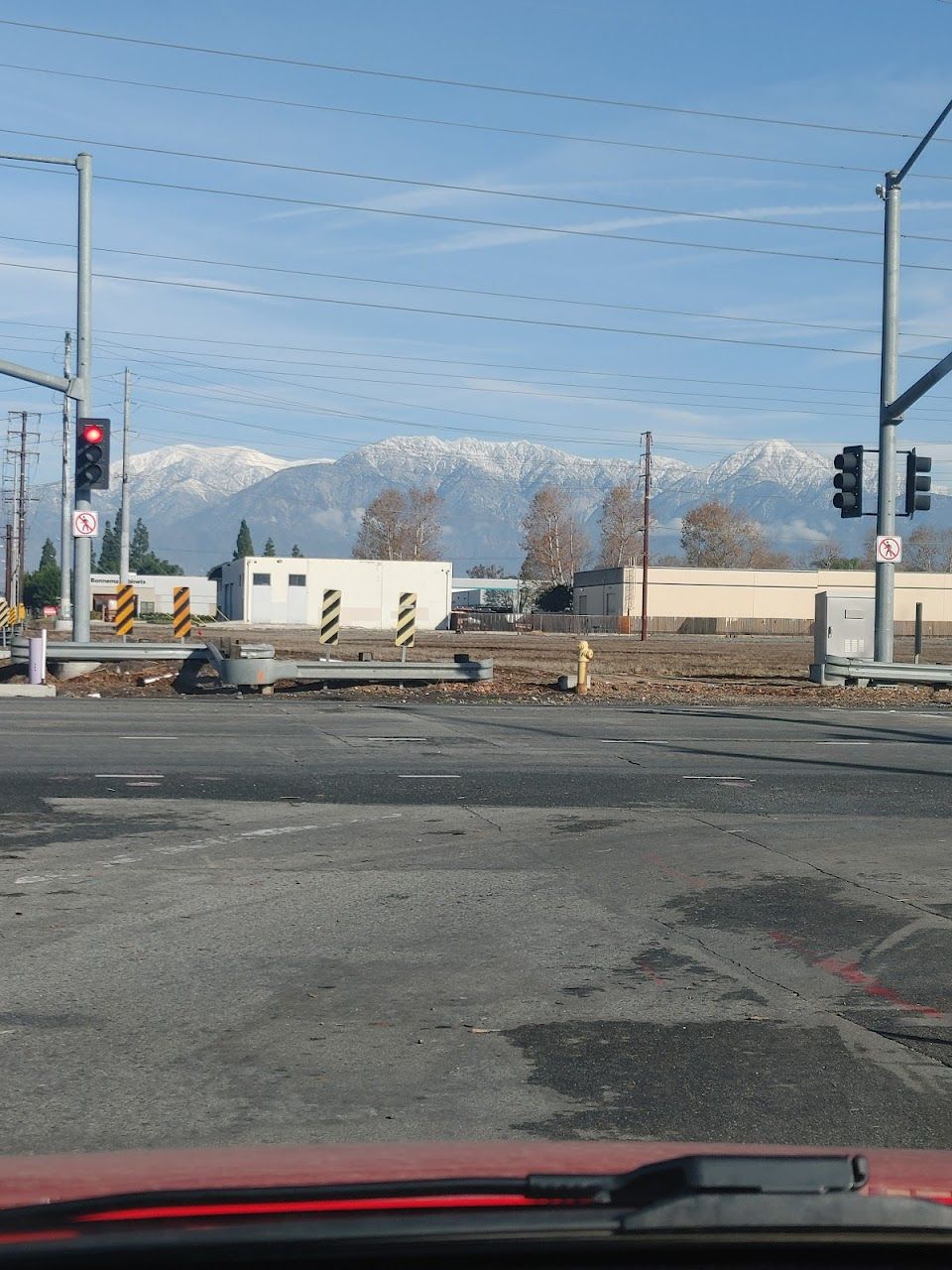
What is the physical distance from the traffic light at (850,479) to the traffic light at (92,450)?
13.9m

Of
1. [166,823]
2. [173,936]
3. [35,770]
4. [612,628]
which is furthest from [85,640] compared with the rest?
[612,628]

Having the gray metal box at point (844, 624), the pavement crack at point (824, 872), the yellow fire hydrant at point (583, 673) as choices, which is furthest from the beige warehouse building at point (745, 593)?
the pavement crack at point (824, 872)

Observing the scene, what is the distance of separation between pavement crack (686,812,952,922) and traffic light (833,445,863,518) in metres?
16.6

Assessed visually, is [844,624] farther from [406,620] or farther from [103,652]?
[103,652]

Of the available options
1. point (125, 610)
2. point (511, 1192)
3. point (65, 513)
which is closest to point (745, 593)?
point (65, 513)

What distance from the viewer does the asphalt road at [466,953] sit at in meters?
5.15

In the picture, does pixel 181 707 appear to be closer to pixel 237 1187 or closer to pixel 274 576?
Result: pixel 237 1187

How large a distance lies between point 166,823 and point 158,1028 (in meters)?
5.39

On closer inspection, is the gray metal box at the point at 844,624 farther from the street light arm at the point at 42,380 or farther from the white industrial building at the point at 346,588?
the white industrial building at the point at 346,588

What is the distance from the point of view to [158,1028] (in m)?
6.06

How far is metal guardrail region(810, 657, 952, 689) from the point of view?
29359mm

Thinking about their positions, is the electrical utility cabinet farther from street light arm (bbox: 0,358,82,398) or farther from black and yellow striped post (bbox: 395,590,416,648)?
street light arm (bbox: 0,358,82,398)

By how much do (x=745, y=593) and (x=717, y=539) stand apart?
207 feet

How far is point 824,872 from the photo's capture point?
9.96 m
